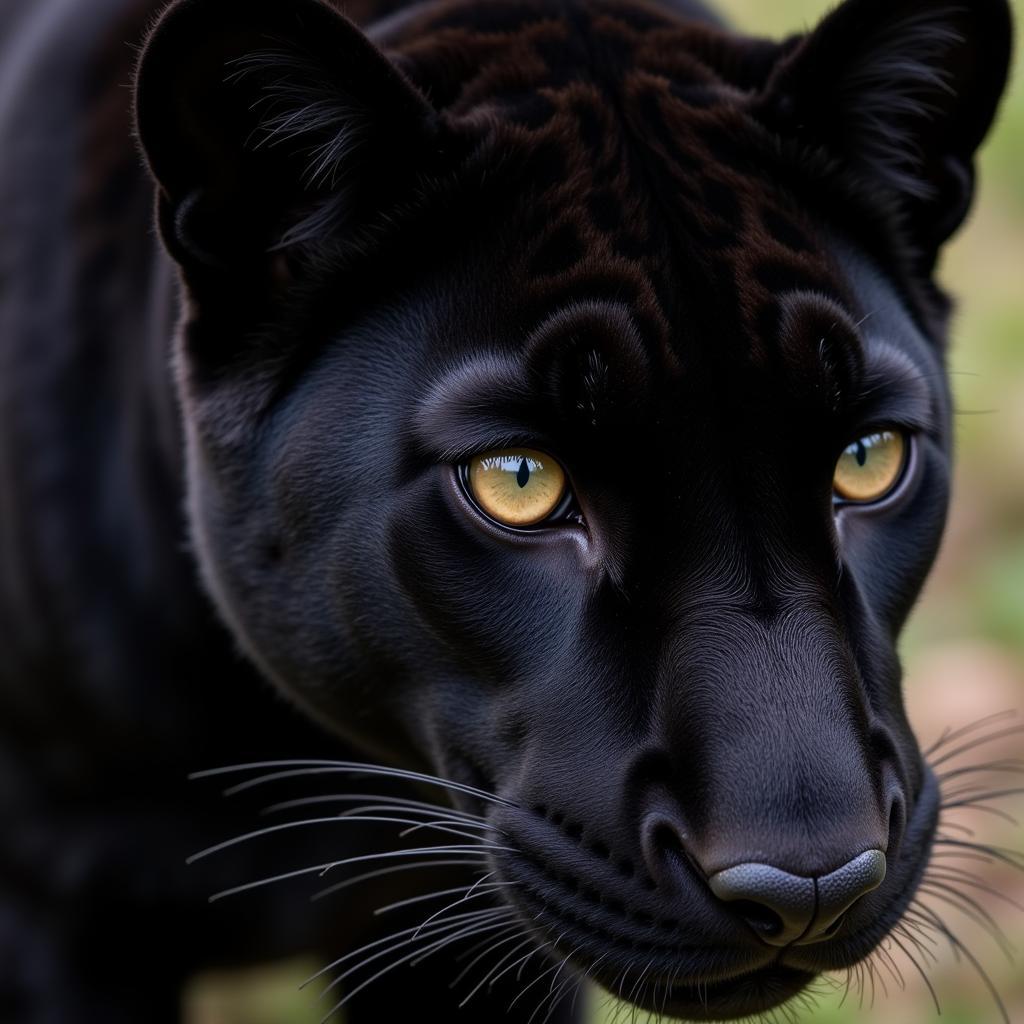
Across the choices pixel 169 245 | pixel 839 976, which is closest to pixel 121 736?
pixel 169 245

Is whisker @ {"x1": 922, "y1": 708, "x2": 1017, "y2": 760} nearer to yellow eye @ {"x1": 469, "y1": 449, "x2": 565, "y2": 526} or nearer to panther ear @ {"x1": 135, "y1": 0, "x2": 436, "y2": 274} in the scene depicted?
yellow eye @ {"x1": 469, "y1": 449, "x2": 565, "y2": 526}

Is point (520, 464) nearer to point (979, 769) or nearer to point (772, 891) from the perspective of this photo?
point (772, 891)

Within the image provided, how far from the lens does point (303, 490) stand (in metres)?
1.99

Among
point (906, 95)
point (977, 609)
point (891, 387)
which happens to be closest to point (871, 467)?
point (891, 387)

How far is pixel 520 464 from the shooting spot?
1.79 m

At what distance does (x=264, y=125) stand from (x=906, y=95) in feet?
2.61

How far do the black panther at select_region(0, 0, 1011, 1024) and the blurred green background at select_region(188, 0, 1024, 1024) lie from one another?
0.59m

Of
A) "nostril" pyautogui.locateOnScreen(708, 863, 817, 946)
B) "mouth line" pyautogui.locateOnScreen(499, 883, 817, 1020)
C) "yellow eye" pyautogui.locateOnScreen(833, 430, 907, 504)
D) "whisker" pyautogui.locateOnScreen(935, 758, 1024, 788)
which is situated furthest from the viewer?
"whisker" pyautogui.locateOnScreen(935, 758, 1024, 788)

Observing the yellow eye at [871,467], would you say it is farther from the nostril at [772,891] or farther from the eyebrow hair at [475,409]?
the nostril at [772,891]

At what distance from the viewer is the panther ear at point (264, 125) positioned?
1814 mm

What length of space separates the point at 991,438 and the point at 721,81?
8.18 ft

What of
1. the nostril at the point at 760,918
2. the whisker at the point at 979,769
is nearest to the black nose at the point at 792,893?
the nostril at the point at 760,918

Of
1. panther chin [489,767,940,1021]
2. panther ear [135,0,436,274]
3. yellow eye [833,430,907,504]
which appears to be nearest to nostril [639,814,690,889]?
panther chin [489,767,940,1021]

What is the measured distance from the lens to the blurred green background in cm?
313
